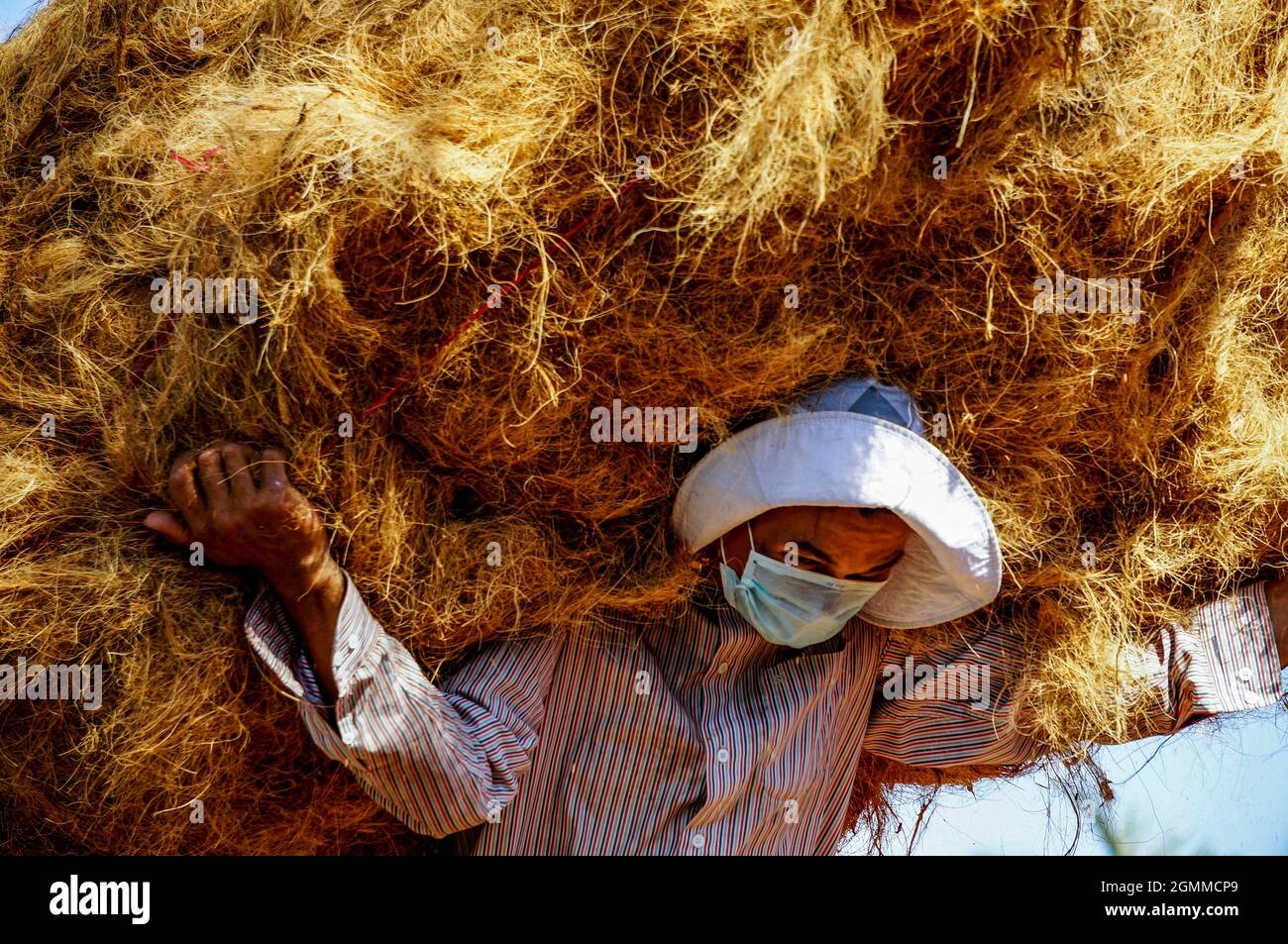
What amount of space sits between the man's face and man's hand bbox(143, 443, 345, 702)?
68cm

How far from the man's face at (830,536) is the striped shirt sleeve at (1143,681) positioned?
0.37 m

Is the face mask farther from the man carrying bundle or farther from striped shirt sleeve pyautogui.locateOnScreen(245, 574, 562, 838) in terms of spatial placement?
striped shirt sleeve pyautogui.locateOnScreen(245, 574, 562, 838)

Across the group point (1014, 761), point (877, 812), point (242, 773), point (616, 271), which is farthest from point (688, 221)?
point (877, 812)

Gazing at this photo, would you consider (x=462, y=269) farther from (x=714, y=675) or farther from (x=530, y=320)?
(x=714, y=675)

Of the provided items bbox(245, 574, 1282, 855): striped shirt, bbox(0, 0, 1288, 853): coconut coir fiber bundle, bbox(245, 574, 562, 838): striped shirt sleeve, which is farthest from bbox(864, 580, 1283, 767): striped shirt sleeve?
bbox(245, 574, 562, 838): striped shirt sleeve

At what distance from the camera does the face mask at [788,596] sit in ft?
7.92

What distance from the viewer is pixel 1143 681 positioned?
2.60 metres

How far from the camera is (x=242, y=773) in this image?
2283 millimetres

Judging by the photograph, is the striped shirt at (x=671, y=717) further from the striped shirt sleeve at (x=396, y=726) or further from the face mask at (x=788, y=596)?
the face mask at (x=788, y=596)

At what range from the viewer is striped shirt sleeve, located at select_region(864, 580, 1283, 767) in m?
2.61

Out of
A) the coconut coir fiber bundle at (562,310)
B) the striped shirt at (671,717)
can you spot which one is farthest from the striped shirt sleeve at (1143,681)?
the coconut coir fiber bundle at (562,310)

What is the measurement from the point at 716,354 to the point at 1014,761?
108 cm

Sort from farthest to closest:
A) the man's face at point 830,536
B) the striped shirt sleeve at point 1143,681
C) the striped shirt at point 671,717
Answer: the striped shirt sleeve at point 1143,681
the man's face at point 830,536
the striped shirt at point 671,717

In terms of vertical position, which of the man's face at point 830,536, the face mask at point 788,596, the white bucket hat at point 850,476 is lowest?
the face mask at point 788,596
